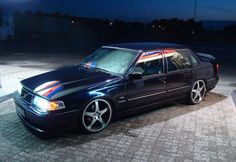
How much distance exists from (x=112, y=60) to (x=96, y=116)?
135 centimetres

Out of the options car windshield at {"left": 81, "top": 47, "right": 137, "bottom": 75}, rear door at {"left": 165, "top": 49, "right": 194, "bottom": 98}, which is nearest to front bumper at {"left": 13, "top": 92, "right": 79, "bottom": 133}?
car windshield at {"left": 81, "top": 47, "right": 137, "bottom": 75}

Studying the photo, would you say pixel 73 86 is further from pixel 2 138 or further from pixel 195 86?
pixel 195 86

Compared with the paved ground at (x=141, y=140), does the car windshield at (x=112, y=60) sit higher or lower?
higher

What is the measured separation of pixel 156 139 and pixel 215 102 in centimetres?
284

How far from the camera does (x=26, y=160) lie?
3.81 metres

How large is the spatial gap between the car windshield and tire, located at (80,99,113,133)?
0.72 metres

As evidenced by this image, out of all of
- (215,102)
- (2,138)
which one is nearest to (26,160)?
(2,138)

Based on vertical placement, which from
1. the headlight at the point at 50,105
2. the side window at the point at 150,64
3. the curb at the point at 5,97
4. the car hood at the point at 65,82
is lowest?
the curb at the point at 5,97

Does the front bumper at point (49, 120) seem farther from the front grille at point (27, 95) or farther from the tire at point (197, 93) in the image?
the tire at point (197, 93)

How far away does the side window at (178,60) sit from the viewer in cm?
574

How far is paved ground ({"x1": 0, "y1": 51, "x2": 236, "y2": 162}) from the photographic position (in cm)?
396

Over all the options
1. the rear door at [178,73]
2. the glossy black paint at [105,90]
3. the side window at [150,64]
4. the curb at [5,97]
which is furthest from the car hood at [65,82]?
the curb at [5,97]

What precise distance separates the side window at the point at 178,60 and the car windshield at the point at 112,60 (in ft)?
2.92

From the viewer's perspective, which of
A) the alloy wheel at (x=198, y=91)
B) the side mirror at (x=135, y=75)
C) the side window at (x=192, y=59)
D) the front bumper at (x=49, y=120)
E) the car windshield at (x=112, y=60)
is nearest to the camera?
the front bumper at (x=49, y=120)
